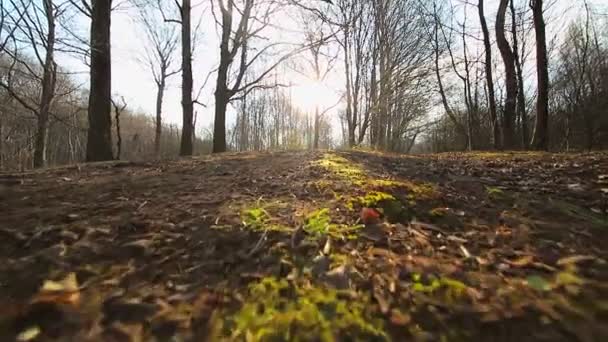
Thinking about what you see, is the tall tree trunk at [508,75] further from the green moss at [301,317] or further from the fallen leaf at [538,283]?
the green moss at [301,317]

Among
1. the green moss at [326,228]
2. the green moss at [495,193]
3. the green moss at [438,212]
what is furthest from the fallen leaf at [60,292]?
the green moss at [495,193]

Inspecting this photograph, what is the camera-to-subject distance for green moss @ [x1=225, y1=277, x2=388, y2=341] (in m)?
1.29

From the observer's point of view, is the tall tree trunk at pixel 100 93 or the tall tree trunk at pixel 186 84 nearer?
the tall tree trunk at pixel 100 93

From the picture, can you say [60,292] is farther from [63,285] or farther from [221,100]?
[221,100]

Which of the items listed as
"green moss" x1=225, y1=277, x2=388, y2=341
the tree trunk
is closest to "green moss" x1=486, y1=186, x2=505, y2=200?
"green moss" x1=225, y1=277, x2=388, y2=341

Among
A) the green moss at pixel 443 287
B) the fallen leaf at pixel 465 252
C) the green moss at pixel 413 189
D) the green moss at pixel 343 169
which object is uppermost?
the green moss at pixel 343 169

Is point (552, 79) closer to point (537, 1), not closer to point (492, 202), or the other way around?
point (537, 1)

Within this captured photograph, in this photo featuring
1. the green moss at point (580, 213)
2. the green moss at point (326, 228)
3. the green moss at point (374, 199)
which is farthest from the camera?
the green moss at point (374, 199)

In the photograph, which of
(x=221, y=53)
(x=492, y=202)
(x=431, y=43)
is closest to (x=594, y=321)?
(x=492, y=202)

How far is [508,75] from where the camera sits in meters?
8.84

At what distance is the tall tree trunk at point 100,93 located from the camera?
574cm

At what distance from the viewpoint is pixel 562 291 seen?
1.52 metres

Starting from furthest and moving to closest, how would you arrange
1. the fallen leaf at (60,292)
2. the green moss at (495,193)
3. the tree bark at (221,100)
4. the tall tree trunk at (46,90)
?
the tall tree trunk at (46,90)
the tree bark at (221,100)
the green moss at (495,193)
the fallen leaf at (60,292)

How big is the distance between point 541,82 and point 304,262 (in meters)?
7.67
